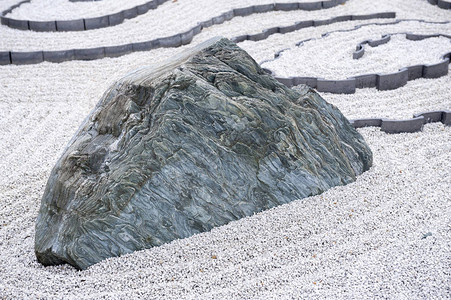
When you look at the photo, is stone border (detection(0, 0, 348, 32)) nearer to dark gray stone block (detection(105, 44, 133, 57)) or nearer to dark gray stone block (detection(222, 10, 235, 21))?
dark gray stone block (detection(222, 10, 235, 21))

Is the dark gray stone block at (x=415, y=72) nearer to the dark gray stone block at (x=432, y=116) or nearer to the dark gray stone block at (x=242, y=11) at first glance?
the dark gray stone block at (x=432, y=116)

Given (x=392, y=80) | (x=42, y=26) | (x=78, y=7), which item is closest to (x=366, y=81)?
(x=392, y=80)

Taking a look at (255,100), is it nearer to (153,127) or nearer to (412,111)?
(153,127)

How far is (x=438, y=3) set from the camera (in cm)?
1268

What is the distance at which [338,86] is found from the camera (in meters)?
7.95

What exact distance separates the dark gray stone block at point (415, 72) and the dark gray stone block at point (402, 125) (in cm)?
206

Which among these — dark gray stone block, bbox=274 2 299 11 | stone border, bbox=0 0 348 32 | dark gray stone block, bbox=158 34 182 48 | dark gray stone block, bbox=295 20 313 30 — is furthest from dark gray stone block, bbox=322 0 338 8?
dark gray stone block, bbox=158 34 182 48

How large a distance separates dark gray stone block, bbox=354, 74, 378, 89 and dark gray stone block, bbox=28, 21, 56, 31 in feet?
23.3

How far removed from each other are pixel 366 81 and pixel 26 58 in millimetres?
6382

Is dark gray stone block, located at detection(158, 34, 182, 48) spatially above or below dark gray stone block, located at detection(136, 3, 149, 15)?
below

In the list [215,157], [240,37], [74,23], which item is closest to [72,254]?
[215,157]

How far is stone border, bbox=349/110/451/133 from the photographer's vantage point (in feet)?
21.4

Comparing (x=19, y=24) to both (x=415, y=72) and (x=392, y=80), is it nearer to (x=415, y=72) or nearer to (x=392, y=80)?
(x=392, y=80)

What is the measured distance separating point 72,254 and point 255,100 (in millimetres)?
2186
